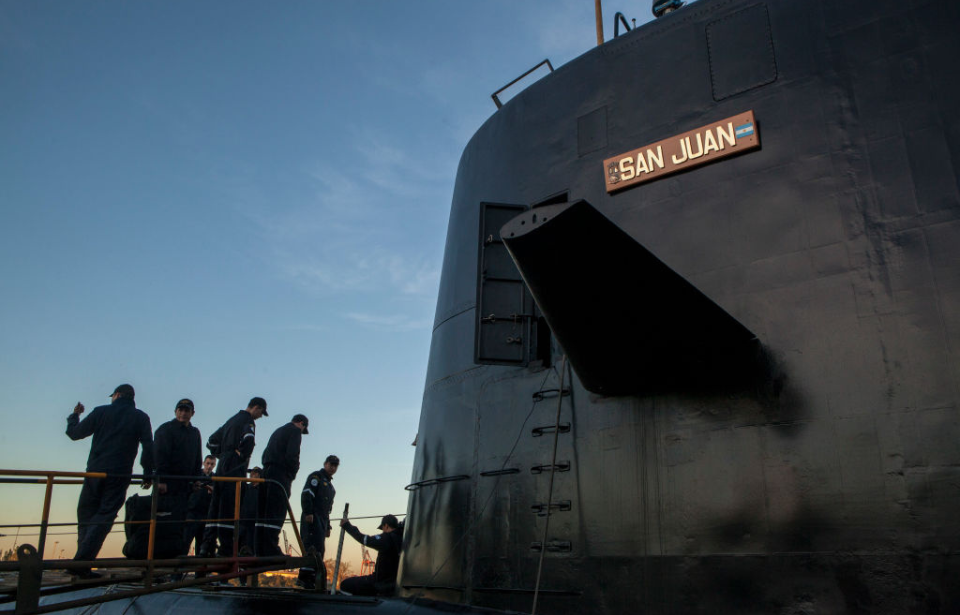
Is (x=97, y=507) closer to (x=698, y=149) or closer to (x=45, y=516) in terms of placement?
(x=45, y=516)

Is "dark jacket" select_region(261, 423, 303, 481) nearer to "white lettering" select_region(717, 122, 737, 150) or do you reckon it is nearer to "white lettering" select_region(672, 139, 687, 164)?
"white lettering" select_region(672, 139, 687, 164)

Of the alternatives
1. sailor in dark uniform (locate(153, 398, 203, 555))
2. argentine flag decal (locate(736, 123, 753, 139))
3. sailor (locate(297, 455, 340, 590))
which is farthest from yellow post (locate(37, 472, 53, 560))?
argentine flag decal (locate(736, 123, 753, 139))

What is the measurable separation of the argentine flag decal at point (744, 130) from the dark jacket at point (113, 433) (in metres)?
6.32

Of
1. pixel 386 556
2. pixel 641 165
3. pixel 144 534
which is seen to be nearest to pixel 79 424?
pixel 144 534

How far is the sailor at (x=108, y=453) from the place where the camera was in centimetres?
717

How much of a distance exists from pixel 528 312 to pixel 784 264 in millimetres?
2049

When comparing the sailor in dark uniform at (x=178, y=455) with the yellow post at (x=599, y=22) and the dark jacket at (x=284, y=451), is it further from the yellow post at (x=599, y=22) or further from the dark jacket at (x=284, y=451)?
the yellow post at (x=599, y=22)

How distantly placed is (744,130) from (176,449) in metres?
6.51

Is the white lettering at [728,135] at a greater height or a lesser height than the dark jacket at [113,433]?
greater

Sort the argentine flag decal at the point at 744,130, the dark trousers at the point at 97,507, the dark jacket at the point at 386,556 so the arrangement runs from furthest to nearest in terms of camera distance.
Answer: the dark jacket at the point at 386,556
the dark trousers at the point at 97,507
the argentine flag decal at the point at 744,130

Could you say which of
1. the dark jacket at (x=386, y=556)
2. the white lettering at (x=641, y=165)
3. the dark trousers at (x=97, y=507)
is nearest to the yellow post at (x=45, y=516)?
the dark trousers at (x=97, y=507)

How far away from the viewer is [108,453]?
7605 mm

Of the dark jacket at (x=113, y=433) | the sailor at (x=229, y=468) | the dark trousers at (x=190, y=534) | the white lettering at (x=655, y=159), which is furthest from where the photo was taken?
the sailor at (x=229, y=468)

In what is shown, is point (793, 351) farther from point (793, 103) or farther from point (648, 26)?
point (648, 26)
